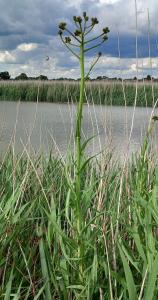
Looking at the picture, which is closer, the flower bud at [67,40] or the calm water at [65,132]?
the flower bud at [67,40]

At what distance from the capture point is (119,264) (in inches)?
54.9

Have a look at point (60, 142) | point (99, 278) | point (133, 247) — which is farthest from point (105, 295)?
point (60, 142)

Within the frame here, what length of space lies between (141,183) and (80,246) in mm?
317

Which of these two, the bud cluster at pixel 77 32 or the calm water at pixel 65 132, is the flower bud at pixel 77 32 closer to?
the bud cluster at pixel 77 32

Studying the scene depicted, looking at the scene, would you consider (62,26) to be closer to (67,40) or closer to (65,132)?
(67,40)

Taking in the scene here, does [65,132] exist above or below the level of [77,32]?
below

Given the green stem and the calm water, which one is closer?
the green stem

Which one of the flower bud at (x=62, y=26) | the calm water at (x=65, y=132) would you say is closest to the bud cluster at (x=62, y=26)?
the flower bud at (x=62, y=26)

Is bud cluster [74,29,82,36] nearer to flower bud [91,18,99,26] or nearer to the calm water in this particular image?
flower bud [91,18,99,26]

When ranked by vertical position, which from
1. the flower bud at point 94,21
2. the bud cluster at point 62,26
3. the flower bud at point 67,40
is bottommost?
the flower bud at point 67,40

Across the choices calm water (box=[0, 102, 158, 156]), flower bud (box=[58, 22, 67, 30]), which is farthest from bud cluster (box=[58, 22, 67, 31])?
calm water (box=[0, 102, 158, 156])

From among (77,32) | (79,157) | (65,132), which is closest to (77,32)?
(77,32)

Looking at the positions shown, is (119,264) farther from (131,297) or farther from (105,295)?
(131,297)

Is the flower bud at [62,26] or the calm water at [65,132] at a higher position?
the flower bud at [62,26]
